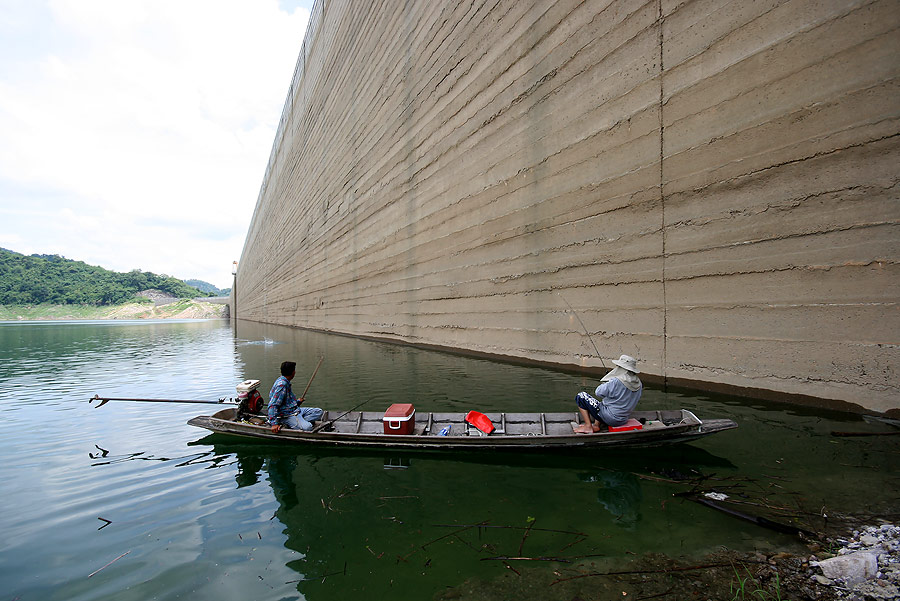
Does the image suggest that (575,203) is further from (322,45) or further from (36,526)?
(322,45)

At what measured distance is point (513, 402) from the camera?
7.42 metres

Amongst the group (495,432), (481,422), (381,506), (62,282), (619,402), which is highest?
(62,282)

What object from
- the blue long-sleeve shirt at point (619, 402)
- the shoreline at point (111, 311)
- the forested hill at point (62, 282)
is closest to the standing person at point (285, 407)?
the blue long-sleeve shirt at point (619, 402)

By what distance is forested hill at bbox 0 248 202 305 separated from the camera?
101 metres

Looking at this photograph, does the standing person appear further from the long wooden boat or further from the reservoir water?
the reservoir water

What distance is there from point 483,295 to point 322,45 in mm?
25011

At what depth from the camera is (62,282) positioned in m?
107

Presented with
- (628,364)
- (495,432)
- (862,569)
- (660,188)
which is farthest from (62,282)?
(862,569)

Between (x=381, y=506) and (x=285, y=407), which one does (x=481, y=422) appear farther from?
(x=285, y=407)

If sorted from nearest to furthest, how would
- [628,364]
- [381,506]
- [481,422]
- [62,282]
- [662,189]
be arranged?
→ [381,506], [628,364], [481,422], [662,189], [62,282]

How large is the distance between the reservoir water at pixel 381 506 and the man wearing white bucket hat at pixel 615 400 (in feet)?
1.34

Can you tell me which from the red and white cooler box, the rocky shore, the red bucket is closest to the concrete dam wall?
the rocky shore

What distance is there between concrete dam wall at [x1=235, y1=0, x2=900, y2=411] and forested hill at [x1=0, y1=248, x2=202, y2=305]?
126 m

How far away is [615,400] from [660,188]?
456 cm
